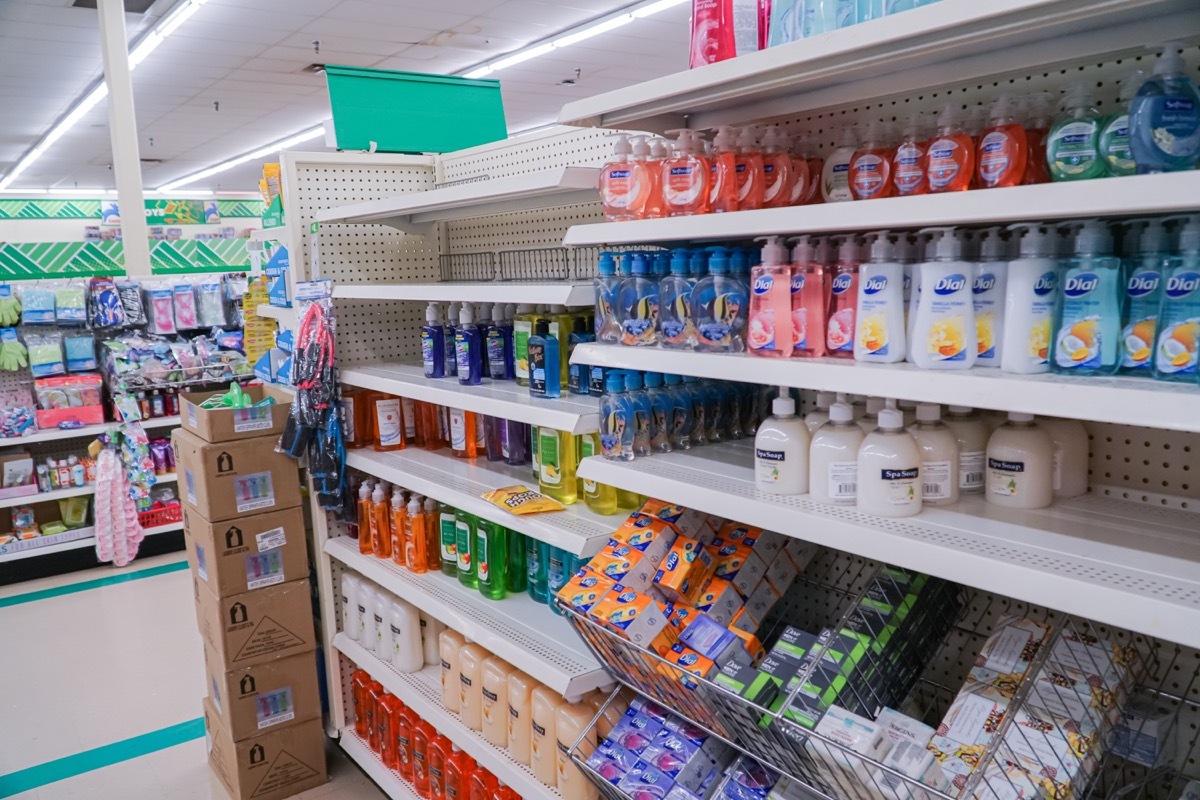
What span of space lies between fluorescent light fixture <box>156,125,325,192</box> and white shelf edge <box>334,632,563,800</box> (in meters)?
9.61

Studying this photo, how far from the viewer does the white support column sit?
7281 millimetres

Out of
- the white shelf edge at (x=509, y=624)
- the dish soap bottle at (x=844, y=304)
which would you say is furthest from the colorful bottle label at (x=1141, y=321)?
the white shelf edge at (x=509, y=624)

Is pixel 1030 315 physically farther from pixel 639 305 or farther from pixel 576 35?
pixel 576 35

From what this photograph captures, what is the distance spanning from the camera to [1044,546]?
1306mm

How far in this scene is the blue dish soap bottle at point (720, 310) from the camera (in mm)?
1743

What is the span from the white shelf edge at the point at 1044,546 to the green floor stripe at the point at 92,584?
500cm

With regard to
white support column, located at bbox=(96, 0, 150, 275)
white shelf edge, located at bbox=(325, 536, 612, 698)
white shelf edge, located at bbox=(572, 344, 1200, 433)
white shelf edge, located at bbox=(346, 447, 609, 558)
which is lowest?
white shelf edge, located at bbox=(325, 536, 612, 698)

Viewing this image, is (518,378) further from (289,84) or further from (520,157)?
(289,84)

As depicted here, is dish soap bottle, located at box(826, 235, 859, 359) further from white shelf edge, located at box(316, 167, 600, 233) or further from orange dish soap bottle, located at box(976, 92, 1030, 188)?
white shelf edge, located at box(316, 167, 600, 233)

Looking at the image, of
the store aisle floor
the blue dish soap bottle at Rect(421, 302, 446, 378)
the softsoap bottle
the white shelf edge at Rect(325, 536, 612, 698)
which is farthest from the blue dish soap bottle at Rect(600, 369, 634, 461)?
the store aisle floor

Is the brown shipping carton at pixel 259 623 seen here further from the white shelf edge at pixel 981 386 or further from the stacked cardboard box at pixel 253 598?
the white shelf edge at pixel 981 386

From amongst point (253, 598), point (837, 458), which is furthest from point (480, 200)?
point (253, 598)

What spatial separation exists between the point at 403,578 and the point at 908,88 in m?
2.15

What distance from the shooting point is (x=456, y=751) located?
282cm
